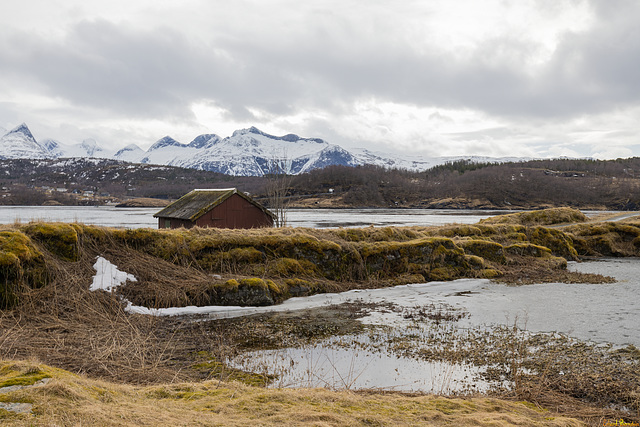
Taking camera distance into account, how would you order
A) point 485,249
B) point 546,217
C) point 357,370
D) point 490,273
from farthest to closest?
point 546,217, point 485,249, point 490,273, point 357,370

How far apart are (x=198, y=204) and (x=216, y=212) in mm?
1410

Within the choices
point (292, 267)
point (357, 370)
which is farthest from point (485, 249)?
point (357, 370)

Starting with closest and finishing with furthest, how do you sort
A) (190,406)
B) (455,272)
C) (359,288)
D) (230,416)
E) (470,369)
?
(230,416) → (190,406) → (470,369) → (359,288) → (455,272)

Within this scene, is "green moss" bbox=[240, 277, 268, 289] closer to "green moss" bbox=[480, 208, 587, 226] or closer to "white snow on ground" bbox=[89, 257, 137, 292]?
"white snow on ground" bbox=[89, 257, 137, 292]

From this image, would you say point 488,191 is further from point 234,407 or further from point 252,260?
point 234,407

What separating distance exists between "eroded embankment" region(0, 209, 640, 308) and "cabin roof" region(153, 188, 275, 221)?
6696 millimetres

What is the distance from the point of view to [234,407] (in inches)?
221

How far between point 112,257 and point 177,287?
291 centimetres

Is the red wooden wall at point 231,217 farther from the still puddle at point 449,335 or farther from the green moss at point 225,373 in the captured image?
the green moss at point 225,373

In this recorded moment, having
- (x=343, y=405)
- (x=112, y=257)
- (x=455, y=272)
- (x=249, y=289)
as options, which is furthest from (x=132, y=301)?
(x=455, y=272)

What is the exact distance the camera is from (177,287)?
1463 centimetres

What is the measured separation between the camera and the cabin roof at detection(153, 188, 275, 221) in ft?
82.5

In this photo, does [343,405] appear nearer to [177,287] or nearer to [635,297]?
[177,287]

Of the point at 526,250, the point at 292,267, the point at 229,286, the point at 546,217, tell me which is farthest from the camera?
the point at 546,217
